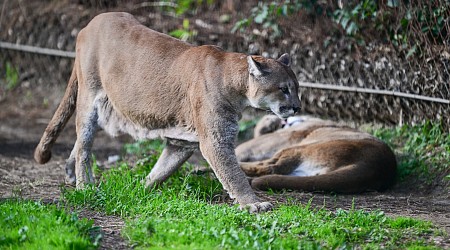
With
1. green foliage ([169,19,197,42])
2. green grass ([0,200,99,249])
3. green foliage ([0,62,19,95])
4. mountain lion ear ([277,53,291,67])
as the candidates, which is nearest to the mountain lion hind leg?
mountain lion ear ([277,53,291,67])

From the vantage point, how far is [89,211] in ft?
21.0

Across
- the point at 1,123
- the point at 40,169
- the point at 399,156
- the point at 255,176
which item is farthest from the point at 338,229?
the point at 1,123

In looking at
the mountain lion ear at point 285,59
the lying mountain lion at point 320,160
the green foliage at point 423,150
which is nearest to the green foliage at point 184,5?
the lying mountain lion at point 320,160

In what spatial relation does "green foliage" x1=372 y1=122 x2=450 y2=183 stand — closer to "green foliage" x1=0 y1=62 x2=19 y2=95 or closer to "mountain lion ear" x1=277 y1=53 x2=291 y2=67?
"mountain lion ear" x1=277 y1=53 x2=291 y2=67

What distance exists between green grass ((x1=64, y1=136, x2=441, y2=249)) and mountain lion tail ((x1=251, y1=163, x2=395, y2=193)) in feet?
2.39

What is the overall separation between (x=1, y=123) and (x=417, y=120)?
5.98 metres

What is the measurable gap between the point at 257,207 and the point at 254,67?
1063mm

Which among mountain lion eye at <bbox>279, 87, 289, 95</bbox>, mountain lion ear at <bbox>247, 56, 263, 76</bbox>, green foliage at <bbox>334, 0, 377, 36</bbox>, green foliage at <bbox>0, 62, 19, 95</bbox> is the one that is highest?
green foliage at <bbox>334, 0, 377, 36</bbox>

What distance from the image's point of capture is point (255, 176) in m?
8.34

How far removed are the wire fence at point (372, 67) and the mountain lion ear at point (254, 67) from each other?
266 cm

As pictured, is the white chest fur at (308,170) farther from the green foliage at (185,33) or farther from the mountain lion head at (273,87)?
the green foliage at (185,33)

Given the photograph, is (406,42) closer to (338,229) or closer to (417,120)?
(417,120)

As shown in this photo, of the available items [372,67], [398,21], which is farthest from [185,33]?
[398,21]

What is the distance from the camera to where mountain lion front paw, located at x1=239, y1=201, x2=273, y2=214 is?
625 cm
